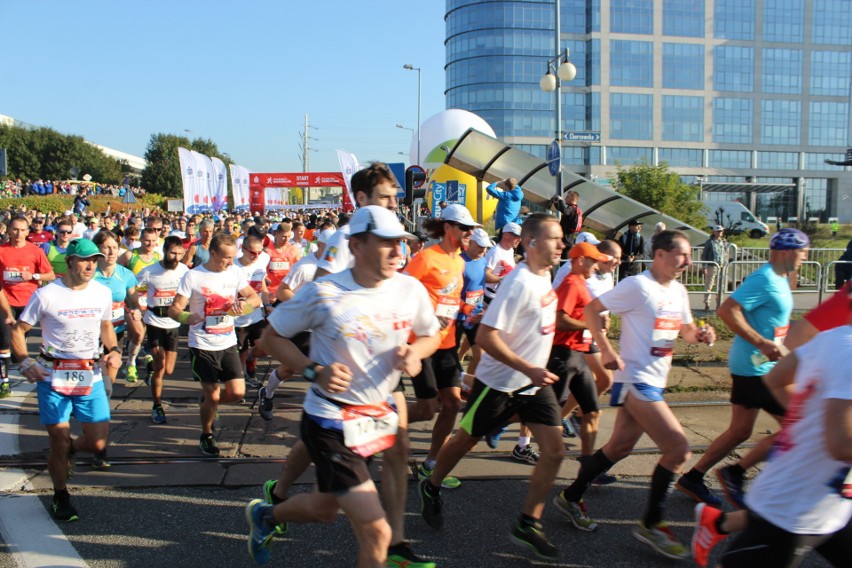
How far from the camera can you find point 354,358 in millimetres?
2979

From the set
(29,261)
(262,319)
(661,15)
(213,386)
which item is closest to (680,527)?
(213,386)

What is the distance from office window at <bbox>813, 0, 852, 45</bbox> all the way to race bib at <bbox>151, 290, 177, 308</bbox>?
255ft

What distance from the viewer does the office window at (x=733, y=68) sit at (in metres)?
66.3

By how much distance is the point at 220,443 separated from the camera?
5.81 meters

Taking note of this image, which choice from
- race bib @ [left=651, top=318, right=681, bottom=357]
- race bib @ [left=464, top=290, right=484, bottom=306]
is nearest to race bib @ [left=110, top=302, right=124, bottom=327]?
race bib @ [left=464, top=290, right=484, bottom=306]

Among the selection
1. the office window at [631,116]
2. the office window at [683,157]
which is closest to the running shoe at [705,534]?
the office window at [631,116]

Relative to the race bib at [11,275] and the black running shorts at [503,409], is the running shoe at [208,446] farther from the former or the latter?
the race bib at [11,275]

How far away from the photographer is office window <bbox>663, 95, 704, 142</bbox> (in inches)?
2584

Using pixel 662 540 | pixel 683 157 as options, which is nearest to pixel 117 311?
→ pixel 662 540

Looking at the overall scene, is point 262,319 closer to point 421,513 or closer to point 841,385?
point 421,513

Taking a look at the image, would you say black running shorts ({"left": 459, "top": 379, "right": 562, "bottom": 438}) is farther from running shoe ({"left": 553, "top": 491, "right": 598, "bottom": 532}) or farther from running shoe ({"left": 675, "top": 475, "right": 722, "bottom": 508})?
running shoe ({"left": 675, "top": 475, "right": 722, "bottom": 508})

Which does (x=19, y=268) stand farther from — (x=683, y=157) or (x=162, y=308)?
(x=683, y=157)

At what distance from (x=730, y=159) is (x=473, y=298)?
69407 millimetres

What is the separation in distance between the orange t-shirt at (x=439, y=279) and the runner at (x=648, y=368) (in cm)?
131
